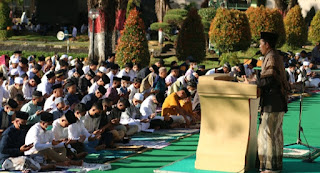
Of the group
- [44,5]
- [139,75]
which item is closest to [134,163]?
[139,75]

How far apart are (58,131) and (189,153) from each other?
2.23m

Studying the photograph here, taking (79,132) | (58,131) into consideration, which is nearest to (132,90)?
(79,132)

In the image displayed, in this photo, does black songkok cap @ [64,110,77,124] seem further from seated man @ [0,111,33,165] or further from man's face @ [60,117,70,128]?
seated man @ [0,111,33,165]

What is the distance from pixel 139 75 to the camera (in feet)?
57.1

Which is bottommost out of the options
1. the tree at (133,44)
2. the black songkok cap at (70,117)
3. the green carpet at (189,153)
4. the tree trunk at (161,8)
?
the green carpet at (189,153)

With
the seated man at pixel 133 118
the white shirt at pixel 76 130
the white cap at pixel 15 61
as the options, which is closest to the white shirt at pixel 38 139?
the white shirt at pixel 76 130

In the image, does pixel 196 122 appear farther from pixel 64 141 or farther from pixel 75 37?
pixel 75 37

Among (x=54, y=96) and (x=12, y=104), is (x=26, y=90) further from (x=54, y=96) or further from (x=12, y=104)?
(x=12, y=104)

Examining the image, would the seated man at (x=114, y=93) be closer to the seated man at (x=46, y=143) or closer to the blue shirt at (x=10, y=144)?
the seated man at (x=46, y=143)

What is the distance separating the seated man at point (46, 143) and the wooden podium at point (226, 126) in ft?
7.01

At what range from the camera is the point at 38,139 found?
999 cm

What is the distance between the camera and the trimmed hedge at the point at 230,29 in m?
24.9

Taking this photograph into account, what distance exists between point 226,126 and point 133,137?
12.4 ft

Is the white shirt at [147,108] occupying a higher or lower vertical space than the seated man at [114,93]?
lower
